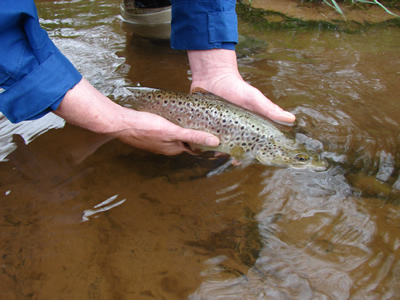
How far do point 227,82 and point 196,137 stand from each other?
0.77 meters

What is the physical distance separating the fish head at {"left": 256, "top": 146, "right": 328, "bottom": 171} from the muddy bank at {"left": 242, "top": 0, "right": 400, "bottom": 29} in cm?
365

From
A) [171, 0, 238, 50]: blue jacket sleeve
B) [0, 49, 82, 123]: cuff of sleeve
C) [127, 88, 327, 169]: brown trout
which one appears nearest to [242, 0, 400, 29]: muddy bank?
[171, 0, 238, 50]: blue jacket sleeve

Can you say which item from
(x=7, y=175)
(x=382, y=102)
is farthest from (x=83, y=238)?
(x=382, y=102)

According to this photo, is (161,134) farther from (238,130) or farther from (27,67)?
(27,67)

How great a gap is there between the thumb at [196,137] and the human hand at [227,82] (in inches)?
22.7

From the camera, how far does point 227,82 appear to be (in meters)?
2.95

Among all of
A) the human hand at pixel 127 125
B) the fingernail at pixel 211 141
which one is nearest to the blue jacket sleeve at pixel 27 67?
the human hand at pixel 127 125

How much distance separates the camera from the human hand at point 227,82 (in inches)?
107

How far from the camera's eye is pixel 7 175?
240cm

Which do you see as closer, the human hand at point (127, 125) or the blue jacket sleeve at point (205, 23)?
the human hand at point (127, 125)

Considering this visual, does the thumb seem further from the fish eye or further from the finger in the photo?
the fish eye

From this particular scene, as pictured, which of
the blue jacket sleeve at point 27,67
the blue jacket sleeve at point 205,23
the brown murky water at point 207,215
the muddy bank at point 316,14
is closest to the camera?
the brown murky water at point 207,215

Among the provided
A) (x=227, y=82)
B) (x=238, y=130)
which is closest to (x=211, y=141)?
(x=238, y=130)

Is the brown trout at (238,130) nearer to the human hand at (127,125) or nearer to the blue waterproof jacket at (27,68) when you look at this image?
the human hand at (127,125)
